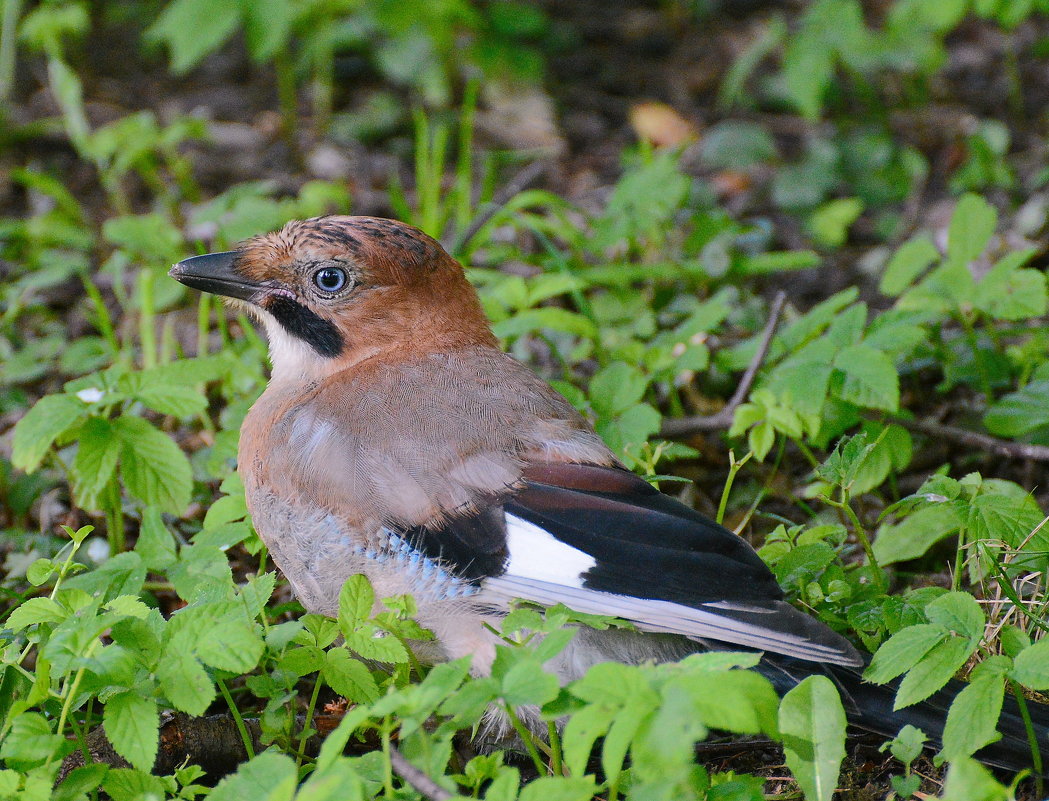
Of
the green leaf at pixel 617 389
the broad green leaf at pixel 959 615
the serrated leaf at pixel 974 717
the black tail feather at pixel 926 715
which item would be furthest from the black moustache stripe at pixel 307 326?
the serrated leaf at pixel 974 717

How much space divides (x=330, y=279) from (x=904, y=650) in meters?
1.81

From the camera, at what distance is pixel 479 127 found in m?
6.05

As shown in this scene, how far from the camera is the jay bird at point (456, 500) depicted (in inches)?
93.1

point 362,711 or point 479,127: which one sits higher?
point 479,127

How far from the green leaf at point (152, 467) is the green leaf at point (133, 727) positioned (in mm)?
923

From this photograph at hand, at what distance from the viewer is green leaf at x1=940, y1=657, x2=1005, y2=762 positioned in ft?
6.90

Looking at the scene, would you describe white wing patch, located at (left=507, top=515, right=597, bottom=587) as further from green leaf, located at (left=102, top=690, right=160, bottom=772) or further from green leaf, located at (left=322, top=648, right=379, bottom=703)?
green leaf, located at (left=102, top=690, right=160, bottom=772)

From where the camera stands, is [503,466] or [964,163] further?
[964,163]

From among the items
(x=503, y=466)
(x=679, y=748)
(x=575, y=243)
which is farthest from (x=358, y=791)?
(x=575, y=243)

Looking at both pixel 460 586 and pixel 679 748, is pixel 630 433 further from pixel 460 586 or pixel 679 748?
pixel 679 748

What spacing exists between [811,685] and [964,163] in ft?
13.3

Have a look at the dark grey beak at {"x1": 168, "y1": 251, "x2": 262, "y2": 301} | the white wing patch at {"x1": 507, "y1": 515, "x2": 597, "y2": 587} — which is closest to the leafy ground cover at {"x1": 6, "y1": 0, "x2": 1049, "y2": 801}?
the white wing patch at {"x1": 507, "y1": 515, "x2": 597, "y2": 587}

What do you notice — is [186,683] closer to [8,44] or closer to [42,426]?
[42,426]

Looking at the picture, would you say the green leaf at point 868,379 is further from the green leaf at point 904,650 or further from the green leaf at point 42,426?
the green leaf at point 42,426
